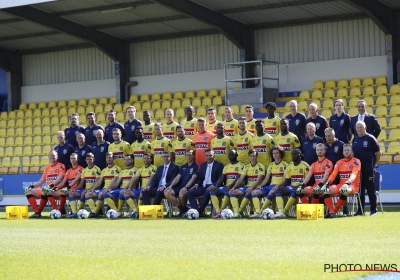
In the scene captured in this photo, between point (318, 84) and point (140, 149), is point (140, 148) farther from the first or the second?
point (318, 84)

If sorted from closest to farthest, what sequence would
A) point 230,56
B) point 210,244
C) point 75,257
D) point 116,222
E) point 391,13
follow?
point 75,257
point 210,244
point 116,222
point 391,13
point 230,56

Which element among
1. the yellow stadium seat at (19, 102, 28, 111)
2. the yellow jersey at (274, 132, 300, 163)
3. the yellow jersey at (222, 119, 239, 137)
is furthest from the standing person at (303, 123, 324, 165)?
the yellow stadium seat at (19, 102, 28, 111)

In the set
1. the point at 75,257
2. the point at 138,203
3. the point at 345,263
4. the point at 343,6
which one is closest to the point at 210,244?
the point at 75,257

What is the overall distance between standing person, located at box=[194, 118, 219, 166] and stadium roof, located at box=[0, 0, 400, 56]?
301 inches

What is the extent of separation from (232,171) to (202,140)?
44.8 inches

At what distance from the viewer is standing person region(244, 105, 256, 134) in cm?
1719

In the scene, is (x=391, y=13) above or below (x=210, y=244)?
above

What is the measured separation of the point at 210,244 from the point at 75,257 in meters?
1.91

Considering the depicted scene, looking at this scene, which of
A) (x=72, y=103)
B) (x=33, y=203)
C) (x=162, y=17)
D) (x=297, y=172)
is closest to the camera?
(x=297, y=172)

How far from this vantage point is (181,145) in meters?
17.2

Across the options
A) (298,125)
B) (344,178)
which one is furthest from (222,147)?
(344,178)

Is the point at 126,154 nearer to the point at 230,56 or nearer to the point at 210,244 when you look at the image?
the point at 210,244

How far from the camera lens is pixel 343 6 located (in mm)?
24125

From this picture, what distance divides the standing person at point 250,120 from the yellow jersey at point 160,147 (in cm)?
174
